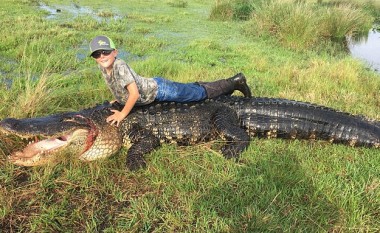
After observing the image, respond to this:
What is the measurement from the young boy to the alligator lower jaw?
1.08 feet

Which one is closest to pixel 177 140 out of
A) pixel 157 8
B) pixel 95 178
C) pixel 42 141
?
pixel 95 178

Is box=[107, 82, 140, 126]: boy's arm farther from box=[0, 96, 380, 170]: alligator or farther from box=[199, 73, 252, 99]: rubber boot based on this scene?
box=[199, 73, 252, 99]: rubber boot

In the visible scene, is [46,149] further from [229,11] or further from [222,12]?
[229,11]

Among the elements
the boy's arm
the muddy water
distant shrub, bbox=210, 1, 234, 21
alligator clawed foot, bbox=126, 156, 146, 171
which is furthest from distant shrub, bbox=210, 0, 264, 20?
alligator clawed foot, bbox=126, 156, 146, 171

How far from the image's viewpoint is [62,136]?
3227mm

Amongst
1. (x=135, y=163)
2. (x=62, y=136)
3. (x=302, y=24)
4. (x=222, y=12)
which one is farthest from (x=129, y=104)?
(x=222, y=12)

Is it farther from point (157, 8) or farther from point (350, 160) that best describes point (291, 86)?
point (157, 8)

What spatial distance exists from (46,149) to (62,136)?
0.66 feet

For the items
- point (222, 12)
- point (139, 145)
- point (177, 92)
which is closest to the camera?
point (139, 145)

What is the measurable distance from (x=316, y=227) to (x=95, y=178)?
1856 mm

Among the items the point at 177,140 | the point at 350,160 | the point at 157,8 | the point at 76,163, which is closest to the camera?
the point at 76,163

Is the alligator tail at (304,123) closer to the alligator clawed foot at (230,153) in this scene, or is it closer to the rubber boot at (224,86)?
the rubber boot at (224,86)

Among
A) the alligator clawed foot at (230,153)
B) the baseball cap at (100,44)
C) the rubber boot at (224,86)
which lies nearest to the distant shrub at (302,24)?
the rubber boot at (224,86)

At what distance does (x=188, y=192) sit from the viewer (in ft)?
9.39
